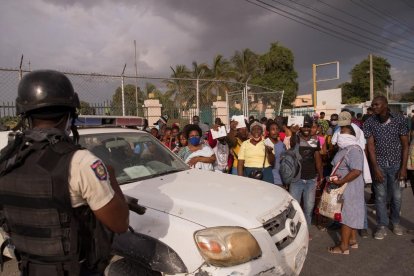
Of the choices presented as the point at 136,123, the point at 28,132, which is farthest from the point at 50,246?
the point at 136,123

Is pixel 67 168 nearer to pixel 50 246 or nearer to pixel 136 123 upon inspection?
pixel 50 246

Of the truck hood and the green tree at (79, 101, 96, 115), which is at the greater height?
the green tree at (79, 101, 96, 115)

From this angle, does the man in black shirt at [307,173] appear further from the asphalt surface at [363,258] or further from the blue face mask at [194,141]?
the blue face mask at [194,141]

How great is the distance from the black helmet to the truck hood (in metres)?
1.10

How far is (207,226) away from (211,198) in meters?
0.40

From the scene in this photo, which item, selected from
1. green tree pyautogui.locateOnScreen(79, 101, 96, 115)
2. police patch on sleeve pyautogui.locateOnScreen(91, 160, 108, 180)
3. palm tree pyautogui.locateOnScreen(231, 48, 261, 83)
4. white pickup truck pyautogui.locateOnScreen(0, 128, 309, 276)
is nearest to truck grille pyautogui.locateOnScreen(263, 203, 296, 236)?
white pickup truck pyautogui.locateOnScreen(0, 128, 309, 276)

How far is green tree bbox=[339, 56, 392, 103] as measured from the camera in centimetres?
4584

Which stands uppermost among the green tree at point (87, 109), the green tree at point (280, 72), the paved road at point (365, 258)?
the green tree at point (280, 72)

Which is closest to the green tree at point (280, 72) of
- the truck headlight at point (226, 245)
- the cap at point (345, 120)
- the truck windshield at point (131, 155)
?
the cap at point (345, 120)

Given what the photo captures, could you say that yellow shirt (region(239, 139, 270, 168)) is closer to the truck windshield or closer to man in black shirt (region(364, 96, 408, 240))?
man in black shirt (region(364, 96, 408, 240))

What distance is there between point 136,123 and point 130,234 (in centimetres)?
212

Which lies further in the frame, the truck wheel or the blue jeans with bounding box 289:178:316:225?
the blue jeans with bounding box 289:178:316:225

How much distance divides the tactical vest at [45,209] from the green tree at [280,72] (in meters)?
32.6

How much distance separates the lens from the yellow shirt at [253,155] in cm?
512
